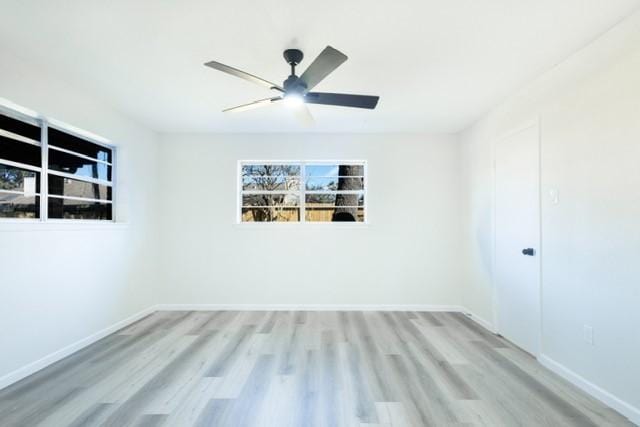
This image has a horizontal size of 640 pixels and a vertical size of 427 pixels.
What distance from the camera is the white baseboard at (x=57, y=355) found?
7.47 feet

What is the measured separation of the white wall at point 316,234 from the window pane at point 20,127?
1718mm

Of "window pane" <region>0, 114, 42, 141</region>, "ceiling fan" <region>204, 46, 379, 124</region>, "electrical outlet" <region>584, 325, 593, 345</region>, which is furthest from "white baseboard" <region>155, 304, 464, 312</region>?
"ceiling fan" <region>204, 46, 379, 124</region>

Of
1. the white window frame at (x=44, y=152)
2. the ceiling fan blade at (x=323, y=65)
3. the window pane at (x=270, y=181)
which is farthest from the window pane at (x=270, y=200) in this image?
the ceiling fan blade at (x=323, y=65)

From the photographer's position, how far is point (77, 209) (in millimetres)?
3037

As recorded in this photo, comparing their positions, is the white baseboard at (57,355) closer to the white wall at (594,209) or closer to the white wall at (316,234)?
the white wall at (316,234)

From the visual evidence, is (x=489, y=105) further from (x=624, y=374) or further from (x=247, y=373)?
(x=247, y=373)

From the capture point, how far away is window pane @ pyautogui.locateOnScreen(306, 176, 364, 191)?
4430 millimetres

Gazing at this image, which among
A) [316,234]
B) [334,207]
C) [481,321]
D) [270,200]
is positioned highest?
[270,200]

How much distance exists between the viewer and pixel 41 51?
7.34ft

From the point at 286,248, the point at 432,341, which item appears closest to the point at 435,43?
the point at 432,341

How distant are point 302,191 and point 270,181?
49 centimetres

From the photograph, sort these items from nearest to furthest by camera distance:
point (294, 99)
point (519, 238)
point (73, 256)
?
point (294, 99)
point (73, 256)
point (519, 238)

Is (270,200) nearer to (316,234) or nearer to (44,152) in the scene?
(316,234)

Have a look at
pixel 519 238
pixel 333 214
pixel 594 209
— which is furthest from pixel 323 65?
pixel 333 214
